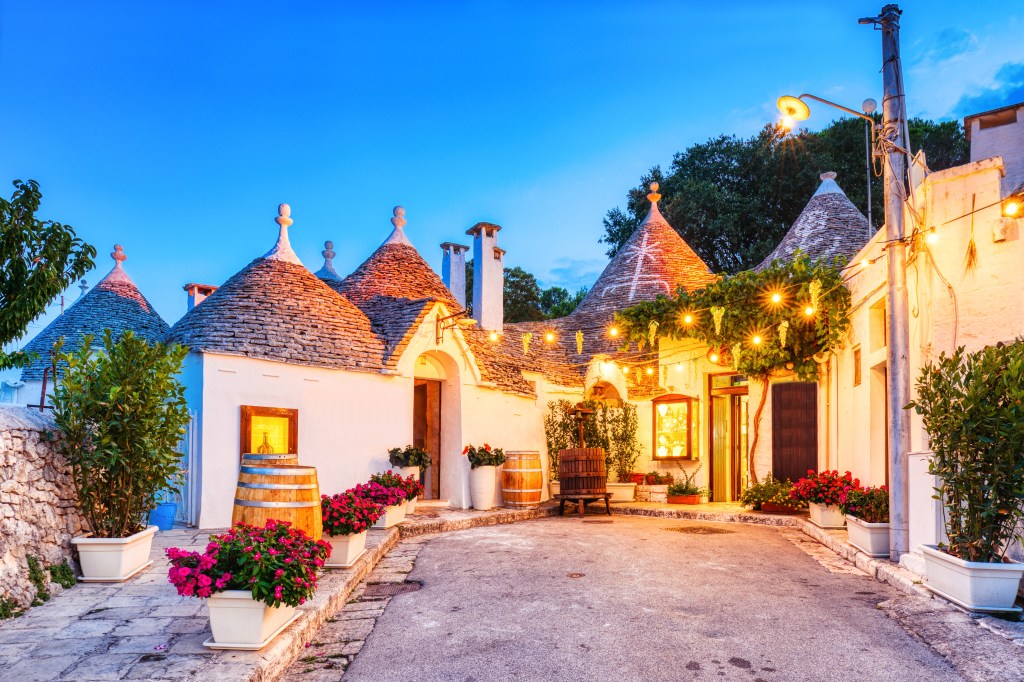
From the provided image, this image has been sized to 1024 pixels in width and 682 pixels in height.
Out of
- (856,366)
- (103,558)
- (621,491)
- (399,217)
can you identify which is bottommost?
(621,491)

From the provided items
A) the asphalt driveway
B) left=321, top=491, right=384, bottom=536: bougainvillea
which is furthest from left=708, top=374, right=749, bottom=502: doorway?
left=321, top=491, right=384, bottom=536: bougainvillea

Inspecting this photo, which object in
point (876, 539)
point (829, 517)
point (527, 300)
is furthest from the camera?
point (527, 300)

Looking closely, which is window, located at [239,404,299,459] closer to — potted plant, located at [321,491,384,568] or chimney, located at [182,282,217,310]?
potted plant, located at [321,491,384,568]

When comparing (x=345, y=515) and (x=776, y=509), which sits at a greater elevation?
(x=345, y=515)

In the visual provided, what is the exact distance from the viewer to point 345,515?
701 cm

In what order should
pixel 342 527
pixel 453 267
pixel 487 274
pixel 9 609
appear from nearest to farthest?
pixel 9 609 → pixel 342 527 → pixel 487 274 → pixel 453 267

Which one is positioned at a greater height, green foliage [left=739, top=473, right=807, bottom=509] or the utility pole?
the utility pole

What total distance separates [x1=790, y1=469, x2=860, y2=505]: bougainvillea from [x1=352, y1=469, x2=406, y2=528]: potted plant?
19.3 ft

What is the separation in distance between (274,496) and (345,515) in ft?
3.80

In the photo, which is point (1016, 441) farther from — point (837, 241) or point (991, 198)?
point (837, 241)

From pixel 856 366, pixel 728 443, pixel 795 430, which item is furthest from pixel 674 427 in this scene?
pixel 856 366

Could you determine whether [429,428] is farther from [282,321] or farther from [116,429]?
[116,429]

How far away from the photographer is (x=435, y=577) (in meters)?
7.41

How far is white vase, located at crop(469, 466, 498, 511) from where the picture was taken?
13078 millimetres
